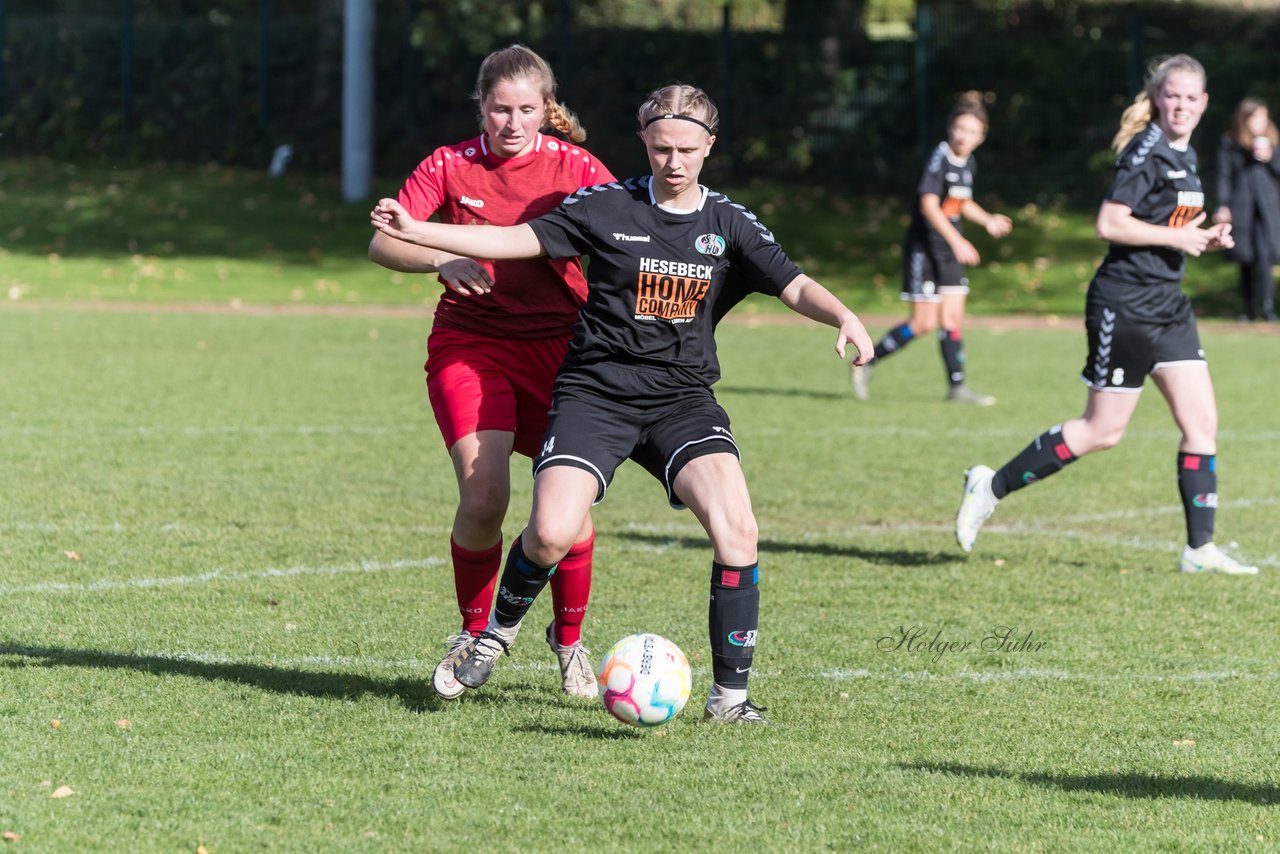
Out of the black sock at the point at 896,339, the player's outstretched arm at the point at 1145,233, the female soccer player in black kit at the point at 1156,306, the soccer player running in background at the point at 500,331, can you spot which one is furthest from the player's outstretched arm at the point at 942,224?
the soccer player running in background at the point at 500,331

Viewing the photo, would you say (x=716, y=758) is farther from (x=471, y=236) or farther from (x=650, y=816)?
(x=471, y=236)

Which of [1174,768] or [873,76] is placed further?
[873,76]

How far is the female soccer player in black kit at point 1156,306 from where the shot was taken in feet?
24.4

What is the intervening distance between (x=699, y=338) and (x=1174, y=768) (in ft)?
6.20

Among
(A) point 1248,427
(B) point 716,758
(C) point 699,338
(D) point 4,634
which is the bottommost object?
(A) point 1248,427

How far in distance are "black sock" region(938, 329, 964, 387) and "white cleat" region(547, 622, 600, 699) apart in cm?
822

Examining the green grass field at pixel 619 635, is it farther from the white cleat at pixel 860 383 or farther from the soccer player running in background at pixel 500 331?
the soccer player running in background at pixel 500 331

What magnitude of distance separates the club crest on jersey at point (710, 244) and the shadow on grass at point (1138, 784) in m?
1.64

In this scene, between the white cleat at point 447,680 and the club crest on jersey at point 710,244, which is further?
the white cleat at point 447,680

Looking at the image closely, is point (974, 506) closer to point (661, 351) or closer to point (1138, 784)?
point (661, 351)

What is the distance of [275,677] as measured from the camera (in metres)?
5.75

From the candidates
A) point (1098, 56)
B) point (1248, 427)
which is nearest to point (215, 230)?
point (1098, 56)

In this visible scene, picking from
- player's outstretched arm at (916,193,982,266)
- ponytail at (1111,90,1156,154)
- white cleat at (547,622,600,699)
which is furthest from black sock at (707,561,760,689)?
player's outstretched arm at (916,193,982,266)

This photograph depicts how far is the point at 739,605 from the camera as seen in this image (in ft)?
17.2
